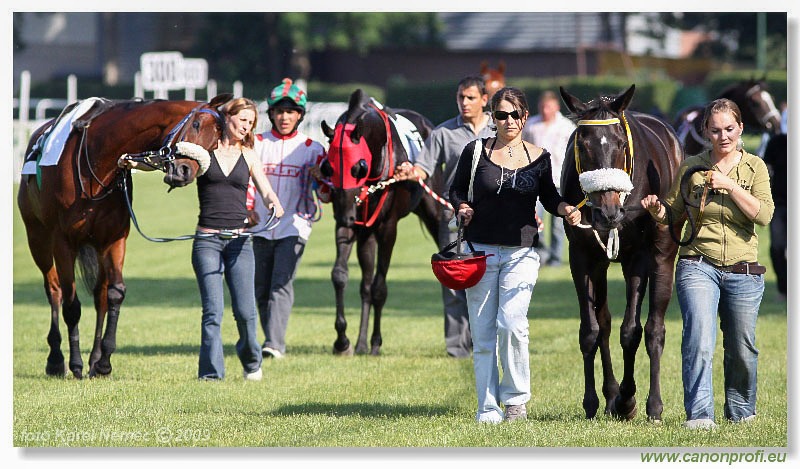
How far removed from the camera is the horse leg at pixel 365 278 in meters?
10.3

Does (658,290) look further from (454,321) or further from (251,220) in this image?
(454,321)

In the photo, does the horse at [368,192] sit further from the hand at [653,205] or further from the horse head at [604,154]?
the hand at [653,205]

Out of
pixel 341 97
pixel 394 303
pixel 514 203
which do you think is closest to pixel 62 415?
pixel 514 203

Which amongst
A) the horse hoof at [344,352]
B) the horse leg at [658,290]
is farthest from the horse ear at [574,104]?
the horse hoof at [344,352]

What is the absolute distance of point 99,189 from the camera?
28.6 ft

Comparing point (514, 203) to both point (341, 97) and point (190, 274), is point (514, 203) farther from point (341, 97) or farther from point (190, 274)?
point (341, 97)

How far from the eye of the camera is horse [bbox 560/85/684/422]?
22.6 feet

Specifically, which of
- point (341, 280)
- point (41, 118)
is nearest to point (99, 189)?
point (341, 280)

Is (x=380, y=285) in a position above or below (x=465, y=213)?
below

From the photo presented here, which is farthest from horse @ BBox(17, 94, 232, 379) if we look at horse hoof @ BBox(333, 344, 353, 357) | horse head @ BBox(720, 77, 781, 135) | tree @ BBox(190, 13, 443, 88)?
tree @ BBox(190, 13, 443, 88)

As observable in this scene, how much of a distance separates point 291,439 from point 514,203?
1.79m

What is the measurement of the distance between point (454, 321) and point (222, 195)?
2.52m

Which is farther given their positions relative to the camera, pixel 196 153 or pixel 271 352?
pixel 271 352

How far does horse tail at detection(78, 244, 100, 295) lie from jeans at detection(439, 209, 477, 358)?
276cm
